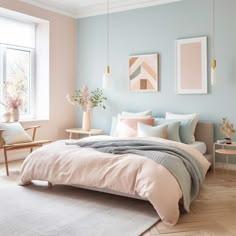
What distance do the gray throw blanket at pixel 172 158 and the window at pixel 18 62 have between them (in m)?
2.66

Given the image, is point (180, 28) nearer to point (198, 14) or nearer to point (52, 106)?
point (198, 14)

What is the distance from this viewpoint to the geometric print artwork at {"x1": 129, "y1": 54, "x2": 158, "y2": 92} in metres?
5.63

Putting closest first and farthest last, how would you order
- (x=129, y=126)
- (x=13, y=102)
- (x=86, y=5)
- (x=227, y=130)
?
(x=227, y=130) < (x=129, y=126) < (x=13, y=102) < (x=86, y=5)

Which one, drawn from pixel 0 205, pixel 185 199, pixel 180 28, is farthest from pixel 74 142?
pixel 180 28

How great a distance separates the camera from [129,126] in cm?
495

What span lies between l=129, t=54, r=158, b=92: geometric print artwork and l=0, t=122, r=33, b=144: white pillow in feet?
7.00

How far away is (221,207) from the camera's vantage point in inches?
129

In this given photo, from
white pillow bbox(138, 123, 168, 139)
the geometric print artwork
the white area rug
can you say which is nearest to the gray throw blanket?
the white area rug

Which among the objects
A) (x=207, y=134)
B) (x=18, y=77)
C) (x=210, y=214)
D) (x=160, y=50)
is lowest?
(x=210, y=214)

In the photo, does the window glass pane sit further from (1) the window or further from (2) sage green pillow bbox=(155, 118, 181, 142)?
(2) sage green pillow bbox=(155, 118, 181, 142)

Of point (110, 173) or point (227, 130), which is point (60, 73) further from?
point (110, 173)

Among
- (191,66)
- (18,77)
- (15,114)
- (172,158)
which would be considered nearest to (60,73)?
(18,77)

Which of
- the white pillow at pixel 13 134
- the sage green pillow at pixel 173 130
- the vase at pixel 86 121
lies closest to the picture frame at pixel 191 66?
the sage green pillow at pixel 173 130

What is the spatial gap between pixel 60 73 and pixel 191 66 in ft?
8.56
